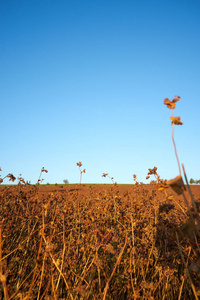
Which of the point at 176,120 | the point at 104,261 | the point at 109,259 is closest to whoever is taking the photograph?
the point at 176,120

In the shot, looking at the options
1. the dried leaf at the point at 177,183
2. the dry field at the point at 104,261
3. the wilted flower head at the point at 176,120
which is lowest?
the dry field at the point at 104,261

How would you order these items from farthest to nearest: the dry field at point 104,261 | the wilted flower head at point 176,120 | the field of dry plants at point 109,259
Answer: the dry field at point 104,261 < the field of dry plants at point 109,259 < the wilted flower head at point 176,120

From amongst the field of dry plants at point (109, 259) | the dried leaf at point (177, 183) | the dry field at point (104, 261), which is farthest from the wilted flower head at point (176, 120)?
the dry field at point (104, 261)

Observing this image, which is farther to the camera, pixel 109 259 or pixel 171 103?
pixel 109 259

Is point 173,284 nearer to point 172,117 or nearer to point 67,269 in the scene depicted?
point 67,269

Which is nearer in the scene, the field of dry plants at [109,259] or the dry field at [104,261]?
the field of dry plants at [109,259]

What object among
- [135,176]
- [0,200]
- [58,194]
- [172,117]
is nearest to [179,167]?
[172,117]

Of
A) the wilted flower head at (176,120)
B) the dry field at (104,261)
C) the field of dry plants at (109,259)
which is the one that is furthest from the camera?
the dry field at (104,261)

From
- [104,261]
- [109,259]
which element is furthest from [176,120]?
[109,259]

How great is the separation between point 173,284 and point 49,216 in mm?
2599

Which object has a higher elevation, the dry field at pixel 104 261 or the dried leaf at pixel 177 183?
the dried leaf at pixel 177 183

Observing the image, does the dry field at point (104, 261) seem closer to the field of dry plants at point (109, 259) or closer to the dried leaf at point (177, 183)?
the field of dry plants at point (109, 259)

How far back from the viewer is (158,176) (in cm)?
216

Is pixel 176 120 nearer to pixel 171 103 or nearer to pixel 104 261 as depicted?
pixel 171 103
